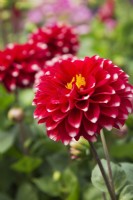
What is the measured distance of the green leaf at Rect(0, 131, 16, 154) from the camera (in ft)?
4.42

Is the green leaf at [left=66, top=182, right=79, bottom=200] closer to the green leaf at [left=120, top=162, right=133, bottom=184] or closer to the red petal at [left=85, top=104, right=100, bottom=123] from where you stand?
Result: the green leaf at [left=120, top=162, right=133, bottom=184]

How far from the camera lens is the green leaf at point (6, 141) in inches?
53.1

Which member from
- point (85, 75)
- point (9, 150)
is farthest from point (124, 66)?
point (85, 75)

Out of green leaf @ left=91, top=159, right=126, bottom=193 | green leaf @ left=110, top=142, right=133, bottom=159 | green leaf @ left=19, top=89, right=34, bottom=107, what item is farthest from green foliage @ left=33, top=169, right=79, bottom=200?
green leaf @ left=19, top=89, right=34, bottom=107

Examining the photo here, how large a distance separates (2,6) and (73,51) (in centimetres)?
91

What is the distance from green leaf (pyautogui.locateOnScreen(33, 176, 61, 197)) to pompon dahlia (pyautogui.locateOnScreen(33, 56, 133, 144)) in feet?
1.42

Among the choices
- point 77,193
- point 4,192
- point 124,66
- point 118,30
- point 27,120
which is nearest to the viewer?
point 77,193

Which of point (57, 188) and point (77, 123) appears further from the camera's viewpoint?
point (57, 188)

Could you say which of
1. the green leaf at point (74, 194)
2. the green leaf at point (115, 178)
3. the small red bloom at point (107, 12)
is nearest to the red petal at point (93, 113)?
the green leaf at point (115, 178)

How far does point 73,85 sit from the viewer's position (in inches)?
33.6

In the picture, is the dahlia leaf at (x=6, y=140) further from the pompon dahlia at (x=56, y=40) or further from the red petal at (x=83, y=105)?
the red petal at (x=83, y=105)

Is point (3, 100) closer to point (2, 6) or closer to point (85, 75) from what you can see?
point (85, 75)

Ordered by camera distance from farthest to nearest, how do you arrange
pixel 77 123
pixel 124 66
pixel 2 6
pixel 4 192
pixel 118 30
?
pixel 118 30, pixel 2 6, pixel 124 66, pixel 4 192, pixel 77 123

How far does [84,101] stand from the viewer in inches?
33.5
